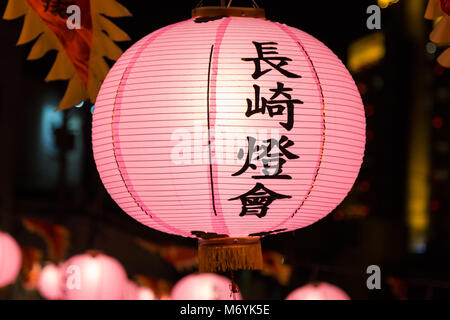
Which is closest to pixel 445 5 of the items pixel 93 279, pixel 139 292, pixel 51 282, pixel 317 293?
pixel 317 293

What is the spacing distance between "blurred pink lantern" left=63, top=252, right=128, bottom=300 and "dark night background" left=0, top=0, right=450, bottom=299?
2.03 m

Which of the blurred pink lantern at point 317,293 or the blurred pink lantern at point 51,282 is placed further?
the blurred pink lantern at point 51,282

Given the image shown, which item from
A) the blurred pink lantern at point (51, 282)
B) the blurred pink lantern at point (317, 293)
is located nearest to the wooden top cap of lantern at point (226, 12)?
the blurred pink lantern at point (317, 293)

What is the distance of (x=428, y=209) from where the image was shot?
1312cm

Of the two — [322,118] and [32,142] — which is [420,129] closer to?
[32,142]

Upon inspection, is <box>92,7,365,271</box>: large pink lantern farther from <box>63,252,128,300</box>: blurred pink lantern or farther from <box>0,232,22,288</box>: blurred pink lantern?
<box>0,232,22,288</box>: blurred pink lantern

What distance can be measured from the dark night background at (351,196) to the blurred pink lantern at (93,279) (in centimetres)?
203

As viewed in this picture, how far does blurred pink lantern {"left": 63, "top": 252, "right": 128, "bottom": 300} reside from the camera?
283 inches

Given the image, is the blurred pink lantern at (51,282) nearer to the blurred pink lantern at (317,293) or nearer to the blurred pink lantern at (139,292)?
the blurred pink lantern at (139,292)

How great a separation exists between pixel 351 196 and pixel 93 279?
7.16m

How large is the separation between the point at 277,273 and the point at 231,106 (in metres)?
6.71

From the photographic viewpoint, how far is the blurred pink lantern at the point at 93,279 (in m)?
7.18

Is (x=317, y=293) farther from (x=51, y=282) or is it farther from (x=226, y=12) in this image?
(x=51, y=282)

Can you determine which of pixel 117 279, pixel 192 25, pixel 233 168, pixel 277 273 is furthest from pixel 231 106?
pixel 277 273
